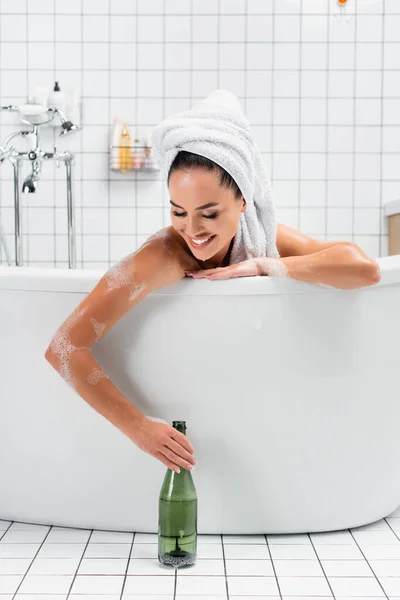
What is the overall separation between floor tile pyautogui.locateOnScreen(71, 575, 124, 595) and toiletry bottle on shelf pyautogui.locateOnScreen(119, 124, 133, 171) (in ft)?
6.71

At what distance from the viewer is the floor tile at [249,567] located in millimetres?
Result: 1488

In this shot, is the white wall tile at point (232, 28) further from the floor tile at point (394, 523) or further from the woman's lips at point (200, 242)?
the floor tile at point (394, 523)

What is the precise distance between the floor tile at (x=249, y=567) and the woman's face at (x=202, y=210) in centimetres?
60

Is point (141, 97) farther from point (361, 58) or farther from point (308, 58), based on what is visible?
point (361, 58)

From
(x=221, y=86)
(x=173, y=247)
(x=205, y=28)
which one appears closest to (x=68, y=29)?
(x=205, y=28)

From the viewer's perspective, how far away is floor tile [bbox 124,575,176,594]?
1.40 m

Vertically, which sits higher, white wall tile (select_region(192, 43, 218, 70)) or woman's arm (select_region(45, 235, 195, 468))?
white wall tile (select_region(192, 43, 218, 70))

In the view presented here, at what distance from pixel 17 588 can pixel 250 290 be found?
2.32 feet

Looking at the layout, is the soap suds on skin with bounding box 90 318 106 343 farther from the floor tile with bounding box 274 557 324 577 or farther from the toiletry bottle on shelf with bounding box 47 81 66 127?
the toiletry bottle on shelf with bounding box 47 81 66 127

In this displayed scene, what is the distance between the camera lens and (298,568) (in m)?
1.51

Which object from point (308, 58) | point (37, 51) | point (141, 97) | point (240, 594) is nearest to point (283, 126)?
point (308, 58)

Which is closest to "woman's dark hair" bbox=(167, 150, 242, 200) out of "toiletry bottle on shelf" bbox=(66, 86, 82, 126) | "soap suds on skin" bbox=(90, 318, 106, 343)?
"soap suds on skin" bbox=(90, 318, 106, 343)

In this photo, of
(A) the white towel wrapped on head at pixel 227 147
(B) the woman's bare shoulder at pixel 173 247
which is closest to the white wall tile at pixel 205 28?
(A) the white towel wrapped on head at pixel 227 147

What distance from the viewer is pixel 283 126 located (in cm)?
328
